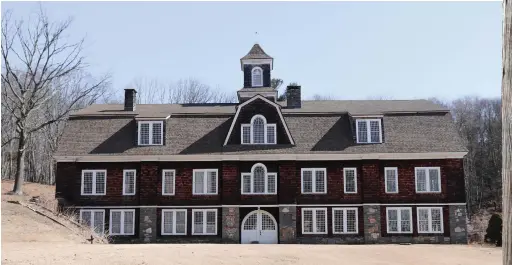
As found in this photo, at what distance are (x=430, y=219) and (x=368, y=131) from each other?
22.6 ft

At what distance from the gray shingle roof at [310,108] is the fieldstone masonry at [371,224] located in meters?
6.47

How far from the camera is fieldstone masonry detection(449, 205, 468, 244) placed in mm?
35562

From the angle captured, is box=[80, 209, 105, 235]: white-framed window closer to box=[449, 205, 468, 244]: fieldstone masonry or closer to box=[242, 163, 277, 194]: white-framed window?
box=[242, 163, 277, 194]: white-framed window

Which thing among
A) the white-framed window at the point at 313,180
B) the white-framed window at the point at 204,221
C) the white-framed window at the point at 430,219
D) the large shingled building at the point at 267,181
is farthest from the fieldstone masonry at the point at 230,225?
the white-framed window at the point at 430,219

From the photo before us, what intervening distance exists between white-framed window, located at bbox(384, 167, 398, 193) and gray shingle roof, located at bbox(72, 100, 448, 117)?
13.0 feet

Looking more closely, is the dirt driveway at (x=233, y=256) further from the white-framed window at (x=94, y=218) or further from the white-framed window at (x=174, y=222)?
the white-framed window at (x=94, y=218)

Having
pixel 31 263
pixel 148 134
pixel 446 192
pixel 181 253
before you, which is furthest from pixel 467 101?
pixel 31 263

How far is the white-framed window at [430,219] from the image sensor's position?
35.9 m

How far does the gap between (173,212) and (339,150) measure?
11483 millimetres

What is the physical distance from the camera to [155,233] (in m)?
36.2

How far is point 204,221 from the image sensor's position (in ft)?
120

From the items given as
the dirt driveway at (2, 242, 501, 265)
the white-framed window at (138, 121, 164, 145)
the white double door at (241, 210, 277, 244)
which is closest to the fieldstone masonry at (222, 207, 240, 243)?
the white double door at (241, 210, 277, 244)

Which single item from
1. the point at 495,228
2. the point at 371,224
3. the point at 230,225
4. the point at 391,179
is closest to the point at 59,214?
the point at 230,225

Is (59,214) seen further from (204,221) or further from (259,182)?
(259,182)
